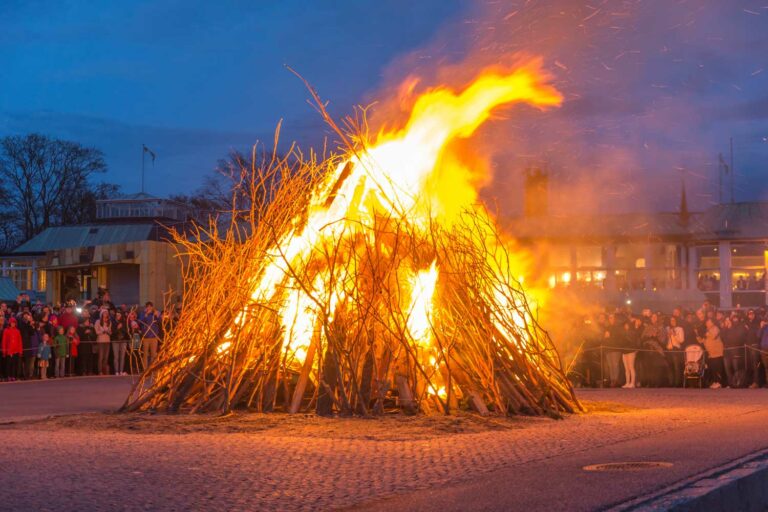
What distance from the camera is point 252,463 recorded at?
8.98 meters

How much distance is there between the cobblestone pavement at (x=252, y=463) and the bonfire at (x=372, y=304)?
1.30 m

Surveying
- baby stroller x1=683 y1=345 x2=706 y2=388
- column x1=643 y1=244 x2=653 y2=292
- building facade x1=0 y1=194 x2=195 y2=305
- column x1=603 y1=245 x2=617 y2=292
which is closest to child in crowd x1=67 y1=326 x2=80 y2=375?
building facade x1=0 y1=194 x2=195 y2=305

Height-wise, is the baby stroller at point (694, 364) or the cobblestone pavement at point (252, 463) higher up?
the baby stroller at point (694, 364)

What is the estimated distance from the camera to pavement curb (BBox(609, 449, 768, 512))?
7.14 meters

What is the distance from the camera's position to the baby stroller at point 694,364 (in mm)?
22031

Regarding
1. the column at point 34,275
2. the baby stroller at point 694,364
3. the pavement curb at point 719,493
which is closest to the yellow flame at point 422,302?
the pavement curb at point 719,493

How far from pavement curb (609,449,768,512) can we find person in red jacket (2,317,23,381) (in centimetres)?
1800

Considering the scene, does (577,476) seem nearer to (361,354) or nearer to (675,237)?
(361,354)

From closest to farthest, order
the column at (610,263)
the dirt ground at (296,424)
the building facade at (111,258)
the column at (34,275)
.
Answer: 1. the dirt ground at (296,424)
2. the building facade at (111,258)
3. the column at (610,263)
4. the column at (34,275)

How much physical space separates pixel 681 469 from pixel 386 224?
5.88 metres

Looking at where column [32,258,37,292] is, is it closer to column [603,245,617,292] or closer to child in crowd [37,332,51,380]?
column [603,245,617,292]

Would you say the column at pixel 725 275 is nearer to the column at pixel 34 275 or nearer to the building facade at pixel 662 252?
the building facade at pixel 662 252

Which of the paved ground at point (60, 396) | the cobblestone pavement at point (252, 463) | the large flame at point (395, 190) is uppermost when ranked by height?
the large flame at point (395, 190)

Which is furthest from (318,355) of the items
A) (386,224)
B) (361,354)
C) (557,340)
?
(557,340)
